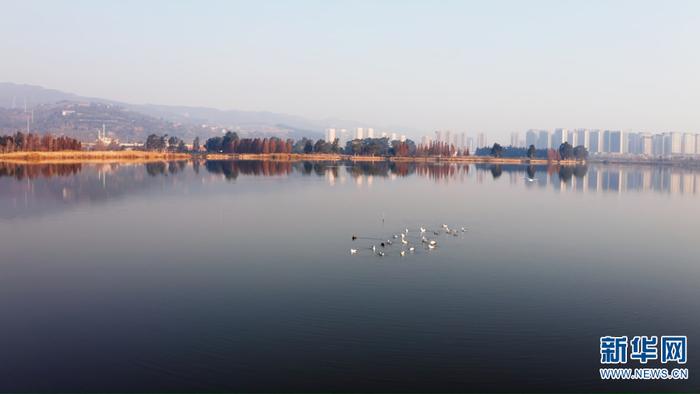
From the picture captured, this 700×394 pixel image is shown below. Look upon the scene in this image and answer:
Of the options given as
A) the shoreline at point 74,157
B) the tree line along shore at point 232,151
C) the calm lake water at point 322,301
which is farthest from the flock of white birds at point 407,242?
the tree line along shore at point 232,151

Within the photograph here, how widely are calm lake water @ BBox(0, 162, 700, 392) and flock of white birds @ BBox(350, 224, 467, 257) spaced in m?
0.24

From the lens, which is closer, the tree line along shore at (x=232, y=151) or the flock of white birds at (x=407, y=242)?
the flock of white birds at (x=407, y=242)

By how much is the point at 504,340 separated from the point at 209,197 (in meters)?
26.6

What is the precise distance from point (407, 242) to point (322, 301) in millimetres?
8210

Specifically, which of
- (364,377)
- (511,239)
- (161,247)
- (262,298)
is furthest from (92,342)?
(511,239)

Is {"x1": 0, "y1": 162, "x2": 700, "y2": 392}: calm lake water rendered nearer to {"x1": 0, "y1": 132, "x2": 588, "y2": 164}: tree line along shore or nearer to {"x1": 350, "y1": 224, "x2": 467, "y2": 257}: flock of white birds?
{"x1": 350, "y1": 224, "x2": 467, "y2": 257}: flock of white birds

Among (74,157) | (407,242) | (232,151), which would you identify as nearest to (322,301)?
(407,242)

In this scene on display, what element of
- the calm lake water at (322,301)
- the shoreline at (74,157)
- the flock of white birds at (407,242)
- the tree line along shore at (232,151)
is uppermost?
the tree line along shore at (232,151)

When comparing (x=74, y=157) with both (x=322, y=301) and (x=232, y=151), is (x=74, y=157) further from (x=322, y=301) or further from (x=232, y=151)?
(x=322, y=301)

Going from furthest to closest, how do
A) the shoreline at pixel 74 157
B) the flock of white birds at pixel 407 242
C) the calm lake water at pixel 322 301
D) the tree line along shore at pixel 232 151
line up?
1. the tree line along shore at pixel 232 151
2. the shoreline at pixel 74 157
3. the flock of white birds at pixel 407 242
4. the calm lake water at pixel 322 301

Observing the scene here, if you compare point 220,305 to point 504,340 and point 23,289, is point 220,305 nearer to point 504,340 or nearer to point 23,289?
point 23,289

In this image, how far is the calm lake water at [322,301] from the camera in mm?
9055

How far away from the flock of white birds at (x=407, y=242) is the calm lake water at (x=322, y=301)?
24 centimetres

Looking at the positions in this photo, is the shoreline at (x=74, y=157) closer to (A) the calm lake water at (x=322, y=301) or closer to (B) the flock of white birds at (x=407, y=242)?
(A) the calm lake water at (x=322, y=301)
